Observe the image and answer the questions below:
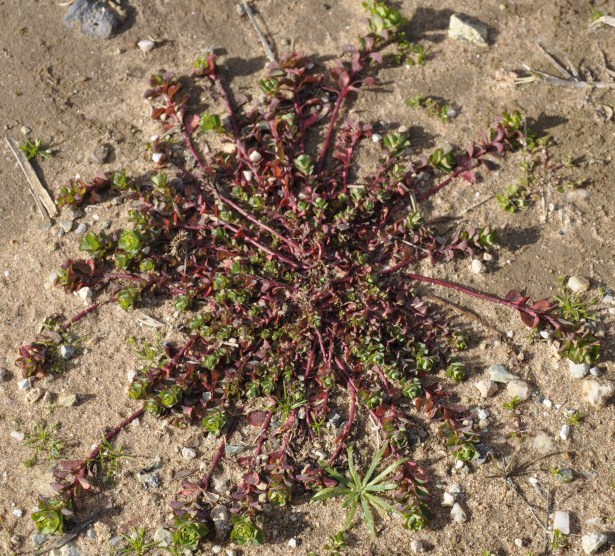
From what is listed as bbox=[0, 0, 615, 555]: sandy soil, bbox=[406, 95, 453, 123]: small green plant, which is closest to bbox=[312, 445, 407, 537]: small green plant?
bbox=[0, 0, 615, 555]: sandy soil

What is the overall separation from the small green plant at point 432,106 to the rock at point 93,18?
2866 millimetres

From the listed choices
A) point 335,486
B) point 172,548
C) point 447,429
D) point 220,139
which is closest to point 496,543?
point 447,429

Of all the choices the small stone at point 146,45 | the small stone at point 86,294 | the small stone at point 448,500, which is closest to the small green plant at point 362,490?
the small stone at point 448,500

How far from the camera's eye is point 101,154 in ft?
18.5

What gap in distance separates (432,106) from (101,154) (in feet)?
9.49

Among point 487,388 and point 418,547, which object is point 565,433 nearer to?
point 487,388

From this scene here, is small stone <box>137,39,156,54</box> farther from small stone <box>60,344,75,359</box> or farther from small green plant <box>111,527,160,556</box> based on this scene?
small green plant <box>111,527,160,556</box>

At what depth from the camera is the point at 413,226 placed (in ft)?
16.9

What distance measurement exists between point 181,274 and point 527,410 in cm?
284

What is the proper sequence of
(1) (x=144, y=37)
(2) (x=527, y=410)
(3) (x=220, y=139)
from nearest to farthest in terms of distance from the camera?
(2) (x=527, y=410)
(3) (x=220, y=139)
(1) (x=144, y=37)

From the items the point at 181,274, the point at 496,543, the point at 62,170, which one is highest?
the point at 62,170

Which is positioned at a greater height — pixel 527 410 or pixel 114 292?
pixel 114 292

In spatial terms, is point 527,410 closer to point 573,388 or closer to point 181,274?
point 573,388

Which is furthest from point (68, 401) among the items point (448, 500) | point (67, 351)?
point (448, 500)
